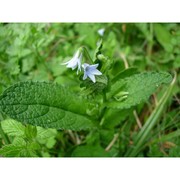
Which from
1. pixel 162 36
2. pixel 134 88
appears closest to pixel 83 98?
pixel 134 88

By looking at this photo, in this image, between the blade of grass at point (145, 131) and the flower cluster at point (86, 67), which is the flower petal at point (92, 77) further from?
the blade of grass at point (145, 131)

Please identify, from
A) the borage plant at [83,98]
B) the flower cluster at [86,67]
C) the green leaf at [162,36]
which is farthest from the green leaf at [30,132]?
the green leaf at [162,36]

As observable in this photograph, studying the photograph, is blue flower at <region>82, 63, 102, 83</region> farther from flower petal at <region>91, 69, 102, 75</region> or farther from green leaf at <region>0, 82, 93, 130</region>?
green leaf at <region>0, 82, 93, 130</region>

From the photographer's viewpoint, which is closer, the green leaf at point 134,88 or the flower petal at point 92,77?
the flower petal at point 92,77

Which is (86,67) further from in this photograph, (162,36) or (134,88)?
(162,36)

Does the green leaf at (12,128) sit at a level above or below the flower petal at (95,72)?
below

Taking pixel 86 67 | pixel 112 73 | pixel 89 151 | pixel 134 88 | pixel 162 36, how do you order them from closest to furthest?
pixel 86 67
pixel 134 88
pixel 89 151
pixel 112 73
pixel 162 36

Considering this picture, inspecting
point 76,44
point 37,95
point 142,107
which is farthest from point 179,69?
point 37,95
